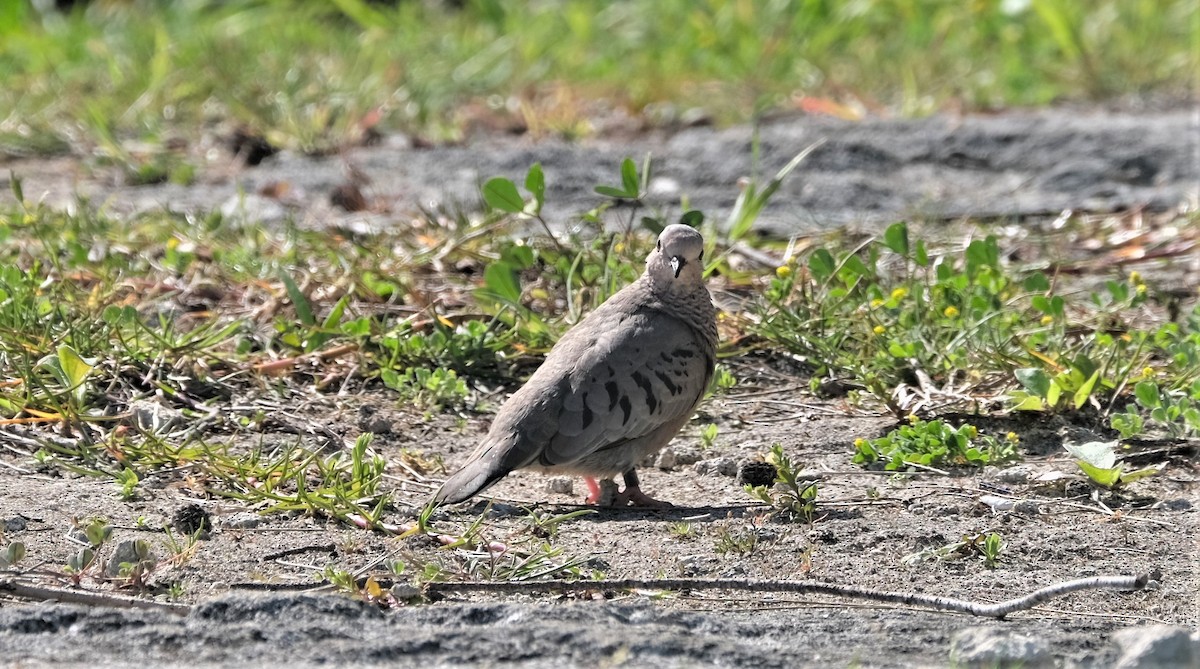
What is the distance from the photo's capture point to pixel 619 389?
435 centimetres

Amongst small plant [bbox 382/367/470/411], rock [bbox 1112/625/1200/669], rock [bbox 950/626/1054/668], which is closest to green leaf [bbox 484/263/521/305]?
small plant [bbox 382/367/470/411]

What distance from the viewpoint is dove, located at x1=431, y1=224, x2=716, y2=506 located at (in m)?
4.22

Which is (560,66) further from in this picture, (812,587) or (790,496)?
(812,587)

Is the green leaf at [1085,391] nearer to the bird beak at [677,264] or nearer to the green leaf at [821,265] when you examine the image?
the green leaf at [821,265]

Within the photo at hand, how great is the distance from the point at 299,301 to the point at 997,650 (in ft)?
9.45

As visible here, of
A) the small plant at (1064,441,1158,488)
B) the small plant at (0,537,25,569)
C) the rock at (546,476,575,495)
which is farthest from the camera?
the rock at (546,476,575,495)

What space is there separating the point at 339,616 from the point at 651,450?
4.82 ft

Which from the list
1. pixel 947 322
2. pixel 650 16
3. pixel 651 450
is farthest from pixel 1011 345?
pixel 650 16

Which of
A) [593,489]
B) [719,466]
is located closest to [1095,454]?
Result: [719,466]

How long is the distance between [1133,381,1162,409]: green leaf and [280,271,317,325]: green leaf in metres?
2.57

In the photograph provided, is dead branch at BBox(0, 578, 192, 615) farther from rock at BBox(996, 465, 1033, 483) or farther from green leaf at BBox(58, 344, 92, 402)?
rock at BBox(996, 465, 1033, 483)

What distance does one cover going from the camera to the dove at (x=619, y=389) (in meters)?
4.22

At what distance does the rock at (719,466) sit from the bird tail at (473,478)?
27.6 inches

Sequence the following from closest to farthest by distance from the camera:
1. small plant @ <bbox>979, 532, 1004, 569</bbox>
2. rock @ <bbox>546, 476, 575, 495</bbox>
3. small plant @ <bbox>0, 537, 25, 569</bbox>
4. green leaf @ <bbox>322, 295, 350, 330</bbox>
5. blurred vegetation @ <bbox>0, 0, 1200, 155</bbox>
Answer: small plant @ <bbox>0, 537, 25, 569</bbox> < small plant @ <bbox>979, 532, 1004, 569</bbox> < rock @ <bbox>546, 476, 575, 495</bbox> < green leaf @ <bbox>322, 295, 350, 330</bbox> < blurred vegetation @ <bbox>0, 0, 1200, 155</bbox>
